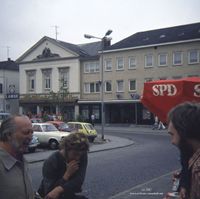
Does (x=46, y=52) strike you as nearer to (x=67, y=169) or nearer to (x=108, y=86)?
(x=108, y=86)

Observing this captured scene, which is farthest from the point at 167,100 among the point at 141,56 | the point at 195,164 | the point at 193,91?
the point at 141,56

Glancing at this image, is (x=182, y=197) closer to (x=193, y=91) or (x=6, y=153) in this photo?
(x=6, y=153)

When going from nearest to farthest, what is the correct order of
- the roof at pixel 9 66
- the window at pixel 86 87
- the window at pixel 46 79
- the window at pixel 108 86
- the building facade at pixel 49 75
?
1. the window at pixel 108 86
2. the window at pixel 86 87
3. the building facade at pixel 49 75
4. the window at pixel 46 79
5. the roof at pixel 9 66

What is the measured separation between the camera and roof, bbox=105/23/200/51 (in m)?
50.4

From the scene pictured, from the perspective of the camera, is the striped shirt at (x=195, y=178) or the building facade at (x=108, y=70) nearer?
the striped shirt at (x=195, y=178)

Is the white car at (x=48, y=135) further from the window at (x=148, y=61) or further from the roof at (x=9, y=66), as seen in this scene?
the roof at (x=9, y=66)

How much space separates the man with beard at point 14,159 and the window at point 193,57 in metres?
47.2

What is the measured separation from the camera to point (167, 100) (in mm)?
7066

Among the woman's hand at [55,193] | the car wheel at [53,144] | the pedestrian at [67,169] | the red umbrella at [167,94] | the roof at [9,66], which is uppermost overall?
the roof at [9,66]

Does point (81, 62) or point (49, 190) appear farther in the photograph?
point (81, 62)

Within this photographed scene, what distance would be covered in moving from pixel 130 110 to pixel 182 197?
50.3 m

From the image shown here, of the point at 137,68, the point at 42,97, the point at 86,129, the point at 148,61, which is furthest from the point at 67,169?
the point at 42,97

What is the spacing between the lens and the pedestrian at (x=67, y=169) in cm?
425

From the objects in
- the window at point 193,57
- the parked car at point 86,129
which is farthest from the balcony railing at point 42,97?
the parked car at point 86,129
